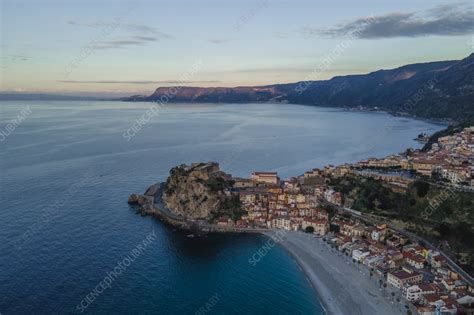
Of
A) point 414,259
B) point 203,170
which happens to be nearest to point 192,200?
point 203,170

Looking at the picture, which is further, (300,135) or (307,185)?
(300,135)

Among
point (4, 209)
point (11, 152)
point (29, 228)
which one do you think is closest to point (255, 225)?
point (29, 228)

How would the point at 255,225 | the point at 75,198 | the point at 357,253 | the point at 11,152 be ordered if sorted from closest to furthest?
the point at 357,253 → the point at 255,225 → the point at 75,198 → the point at 11,152

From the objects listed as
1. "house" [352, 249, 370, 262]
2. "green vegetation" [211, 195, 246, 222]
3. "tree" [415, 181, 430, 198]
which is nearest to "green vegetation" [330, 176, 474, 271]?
"tree" [415, 181, 430, 198]

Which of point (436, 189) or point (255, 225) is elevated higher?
point (436, 189)

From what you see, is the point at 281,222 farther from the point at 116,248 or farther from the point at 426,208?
→ the point at 116,248

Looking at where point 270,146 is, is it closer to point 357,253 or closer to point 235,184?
point 235,184
